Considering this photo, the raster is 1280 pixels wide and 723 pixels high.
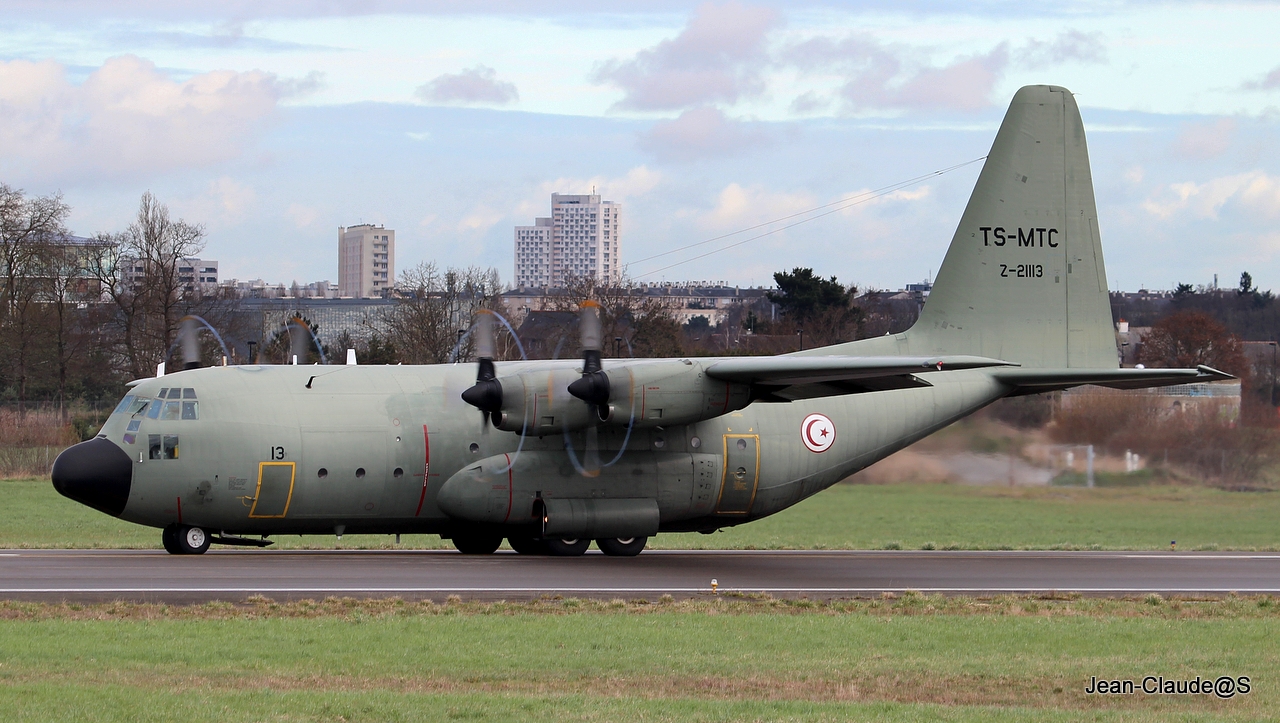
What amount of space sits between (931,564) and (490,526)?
23.6ft

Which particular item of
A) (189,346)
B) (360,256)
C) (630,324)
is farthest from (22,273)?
(360,256)

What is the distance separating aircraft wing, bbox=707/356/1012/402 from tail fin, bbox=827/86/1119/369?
3704mm

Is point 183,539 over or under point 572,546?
over

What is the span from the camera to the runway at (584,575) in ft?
53.4

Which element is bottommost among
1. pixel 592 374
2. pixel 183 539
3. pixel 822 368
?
A: pixel 183 539

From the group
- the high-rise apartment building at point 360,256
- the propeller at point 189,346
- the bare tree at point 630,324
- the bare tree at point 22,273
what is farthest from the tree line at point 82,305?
the high-rise apartment building at point 360,256

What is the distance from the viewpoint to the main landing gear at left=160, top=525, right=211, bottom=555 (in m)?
20.3

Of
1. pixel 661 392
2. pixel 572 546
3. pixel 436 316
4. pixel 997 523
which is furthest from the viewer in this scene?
pixel 436 316

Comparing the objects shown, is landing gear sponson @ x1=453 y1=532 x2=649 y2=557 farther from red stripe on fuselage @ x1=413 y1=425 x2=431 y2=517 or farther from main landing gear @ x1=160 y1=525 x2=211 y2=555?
main landing gear @ x1=160 y1=525 x2=211 y2=555

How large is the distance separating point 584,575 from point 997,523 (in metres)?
12.2

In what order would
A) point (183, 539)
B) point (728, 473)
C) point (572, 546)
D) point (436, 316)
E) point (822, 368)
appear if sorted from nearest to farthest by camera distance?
point (822, 368) < point (183, 539) < point (572, 546) < point (728, 473) < point (436, 316)

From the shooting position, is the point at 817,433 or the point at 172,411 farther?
the point at 817,433

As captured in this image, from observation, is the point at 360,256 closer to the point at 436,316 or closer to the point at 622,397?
the point at 436,316

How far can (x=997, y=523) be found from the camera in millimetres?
27578
